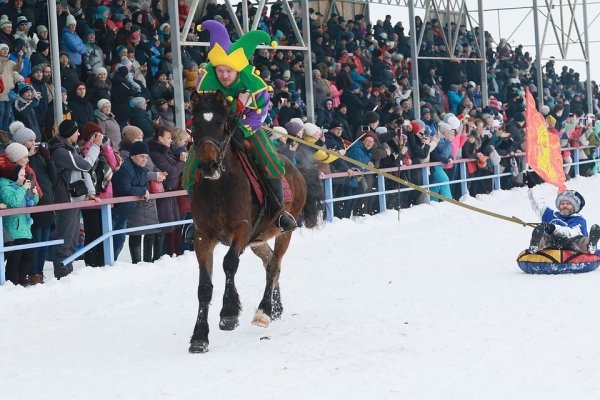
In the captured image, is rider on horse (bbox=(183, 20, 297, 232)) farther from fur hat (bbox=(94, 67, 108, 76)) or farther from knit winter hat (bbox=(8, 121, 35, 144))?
fur hat (bbox=(94, 67, 108, 76))

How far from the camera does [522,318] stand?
8000 mm

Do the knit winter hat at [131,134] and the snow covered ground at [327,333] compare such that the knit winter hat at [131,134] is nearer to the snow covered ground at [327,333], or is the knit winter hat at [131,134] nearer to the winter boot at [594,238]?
the snow covered ground at [327,333]

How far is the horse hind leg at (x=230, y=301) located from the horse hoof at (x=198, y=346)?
0.33 meters

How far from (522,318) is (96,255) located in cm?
506

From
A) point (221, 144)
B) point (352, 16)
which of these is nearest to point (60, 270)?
point (221, 144)

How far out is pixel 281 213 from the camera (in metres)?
8.41

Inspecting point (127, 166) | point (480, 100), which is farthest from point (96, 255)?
point (480, 100)

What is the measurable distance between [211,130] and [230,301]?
1.24 metres

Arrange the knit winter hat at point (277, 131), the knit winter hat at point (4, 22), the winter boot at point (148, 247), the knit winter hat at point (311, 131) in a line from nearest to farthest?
the knit winter hat at point (277, 131), the winter boot at point (148, 247), the knit winter hat at point (4, 22), the knit winter hat at point (311, 131)

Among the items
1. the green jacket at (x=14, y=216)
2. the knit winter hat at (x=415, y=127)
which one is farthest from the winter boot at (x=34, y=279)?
the knit winter hat at (x=415, y=127)

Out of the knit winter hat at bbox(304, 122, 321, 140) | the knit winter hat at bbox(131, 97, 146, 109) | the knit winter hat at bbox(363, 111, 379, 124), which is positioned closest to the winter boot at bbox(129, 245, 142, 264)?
the knit winter hat at bbox(131, 97, 146, 109)

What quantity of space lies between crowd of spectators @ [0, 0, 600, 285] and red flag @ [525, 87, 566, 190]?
7.19 feet

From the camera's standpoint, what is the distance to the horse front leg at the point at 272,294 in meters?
8.08

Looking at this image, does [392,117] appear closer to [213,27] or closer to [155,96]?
[155,96]
